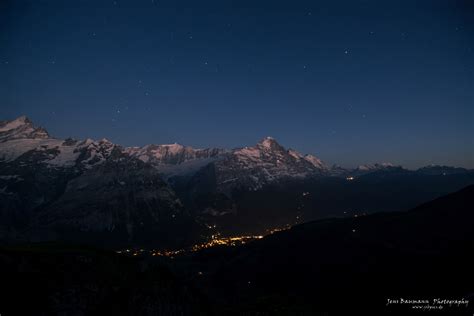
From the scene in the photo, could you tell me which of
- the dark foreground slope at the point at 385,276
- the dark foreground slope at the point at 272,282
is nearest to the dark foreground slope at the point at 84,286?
the dark foreground slope at the point at 272,282

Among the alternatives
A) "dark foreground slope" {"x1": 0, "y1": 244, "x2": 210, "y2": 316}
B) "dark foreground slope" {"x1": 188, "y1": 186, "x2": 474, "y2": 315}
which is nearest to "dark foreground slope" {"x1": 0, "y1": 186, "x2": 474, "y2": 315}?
"dark foreground slope" {"x1": 0, "y1": 244, "x2": 210, "y2": 316}

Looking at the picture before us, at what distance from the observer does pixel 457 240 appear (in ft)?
562

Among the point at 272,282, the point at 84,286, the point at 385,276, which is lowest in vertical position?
the point at 272,282

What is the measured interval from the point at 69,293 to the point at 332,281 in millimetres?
136082

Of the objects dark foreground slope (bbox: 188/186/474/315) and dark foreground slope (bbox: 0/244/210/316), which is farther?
dark foreground slope (bbox: 188/186/474/315)

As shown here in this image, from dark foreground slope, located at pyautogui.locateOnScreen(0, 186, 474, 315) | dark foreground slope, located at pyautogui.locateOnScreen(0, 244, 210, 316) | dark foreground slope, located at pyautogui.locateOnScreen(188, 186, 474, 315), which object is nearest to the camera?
dark foreground slope, located at pyautogui.locateOnScreen(0, 244, 210, 316)

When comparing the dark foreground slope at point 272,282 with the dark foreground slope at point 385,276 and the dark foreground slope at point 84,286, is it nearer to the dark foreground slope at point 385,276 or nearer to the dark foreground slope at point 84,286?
the dark foreground slope at point 84,286

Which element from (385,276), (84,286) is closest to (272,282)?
(385,276)

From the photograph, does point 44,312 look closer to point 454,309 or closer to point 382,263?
point 454,309

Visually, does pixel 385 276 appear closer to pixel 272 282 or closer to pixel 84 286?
pixel 272 282

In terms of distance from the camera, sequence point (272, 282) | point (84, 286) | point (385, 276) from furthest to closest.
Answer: point (272, 282) → point (385, 276) → point (84, 286)

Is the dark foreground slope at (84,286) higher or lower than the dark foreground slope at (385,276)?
higher

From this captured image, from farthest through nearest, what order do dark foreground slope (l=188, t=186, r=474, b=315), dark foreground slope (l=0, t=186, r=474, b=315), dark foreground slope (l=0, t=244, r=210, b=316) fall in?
dark foreground slope (l=188, t=186, r=474, b=315)
dark foreground slope (l=0, t=186, r=474, b=315)
dark foreground slope (l=0, t=244, r=210, b=316)

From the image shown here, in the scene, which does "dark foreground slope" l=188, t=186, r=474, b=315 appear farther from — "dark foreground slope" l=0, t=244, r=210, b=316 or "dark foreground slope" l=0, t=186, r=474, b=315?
"dark foreground slope" l=0, t=244, r=210, b=316
